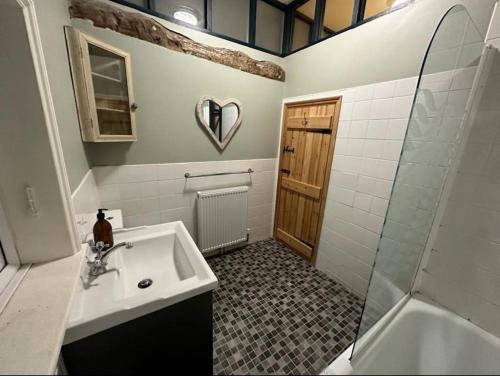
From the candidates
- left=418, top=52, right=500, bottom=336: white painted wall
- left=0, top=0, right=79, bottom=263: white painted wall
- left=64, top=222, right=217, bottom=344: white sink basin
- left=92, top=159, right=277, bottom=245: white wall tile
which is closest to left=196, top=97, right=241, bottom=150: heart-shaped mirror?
left=92, top=159, right=277, bottom=245: white wall tile

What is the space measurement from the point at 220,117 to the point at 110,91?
913 mm

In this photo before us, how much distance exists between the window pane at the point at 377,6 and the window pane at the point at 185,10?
4.51 ft

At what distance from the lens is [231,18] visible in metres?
1.94

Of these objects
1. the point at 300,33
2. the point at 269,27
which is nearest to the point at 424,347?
the point at 300,33

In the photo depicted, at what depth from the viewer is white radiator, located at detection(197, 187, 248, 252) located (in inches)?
81.3

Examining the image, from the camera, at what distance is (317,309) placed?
169 cm

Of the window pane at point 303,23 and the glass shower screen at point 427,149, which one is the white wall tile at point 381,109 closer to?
the glass shower screen at point 427,149

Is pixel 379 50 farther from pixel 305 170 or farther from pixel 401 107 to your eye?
pixel 305 170

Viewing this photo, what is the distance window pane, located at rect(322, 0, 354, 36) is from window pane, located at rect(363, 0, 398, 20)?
13cm

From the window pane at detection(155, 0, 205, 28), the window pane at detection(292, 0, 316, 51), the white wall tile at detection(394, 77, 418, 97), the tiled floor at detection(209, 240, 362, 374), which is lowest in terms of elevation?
the tiled floor at detection(209, 240, 362, 374)

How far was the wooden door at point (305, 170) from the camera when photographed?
194 centimetres

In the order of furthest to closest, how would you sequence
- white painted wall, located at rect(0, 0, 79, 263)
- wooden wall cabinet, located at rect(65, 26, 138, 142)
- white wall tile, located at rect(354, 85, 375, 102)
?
white wall tile, located at rect(354, 85, 375, 102), wooden wall cabinet, located at rect(65, 26, 138, 142), white painted wall, located at rect(0, 0, 79, 263)

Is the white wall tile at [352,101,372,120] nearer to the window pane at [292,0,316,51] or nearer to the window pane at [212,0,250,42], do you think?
the window pane at [292,0,316,51]

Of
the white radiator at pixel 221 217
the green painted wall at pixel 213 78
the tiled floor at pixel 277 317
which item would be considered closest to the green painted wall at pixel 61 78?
the green painted wall at pixel 213 78
